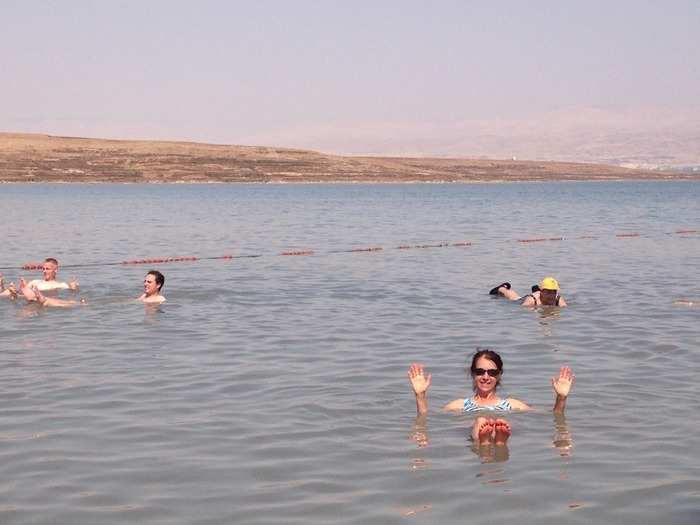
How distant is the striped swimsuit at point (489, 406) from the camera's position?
433 inches

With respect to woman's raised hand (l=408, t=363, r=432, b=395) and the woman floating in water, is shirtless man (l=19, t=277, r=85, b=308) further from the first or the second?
woman's raised hand (l=408, t=363, r=432, b=395)

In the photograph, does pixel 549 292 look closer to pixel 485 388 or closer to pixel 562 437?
pixel 485 388

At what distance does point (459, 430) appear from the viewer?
10.5m

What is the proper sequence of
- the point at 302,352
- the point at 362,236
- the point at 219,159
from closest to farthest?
the point at 302,352 → the point at 362,236 → the point at 219,159

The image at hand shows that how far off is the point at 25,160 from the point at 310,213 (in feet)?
274

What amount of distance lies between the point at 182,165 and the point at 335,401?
138942mm

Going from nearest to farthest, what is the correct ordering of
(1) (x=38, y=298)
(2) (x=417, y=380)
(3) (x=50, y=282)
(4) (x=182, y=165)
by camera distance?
1. (2) (x=417, y=380)
2. (1) (x=38, y=298)
3. (3) (x=50, y=282)
4. (4) (x=182, y=165)

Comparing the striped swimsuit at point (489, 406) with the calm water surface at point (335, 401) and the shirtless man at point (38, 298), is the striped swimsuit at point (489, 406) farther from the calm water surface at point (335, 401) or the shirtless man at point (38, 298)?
the shirtless man at point (38, 298)

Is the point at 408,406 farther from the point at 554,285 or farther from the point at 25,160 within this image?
the point at 25,160

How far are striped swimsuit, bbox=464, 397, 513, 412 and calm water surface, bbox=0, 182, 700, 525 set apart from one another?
0.28m

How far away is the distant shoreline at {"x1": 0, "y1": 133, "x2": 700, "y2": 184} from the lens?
134 meters

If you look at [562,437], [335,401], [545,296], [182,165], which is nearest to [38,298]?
[335,401]

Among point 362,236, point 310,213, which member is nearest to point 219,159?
point 310,213

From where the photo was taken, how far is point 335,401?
38.4 feet
